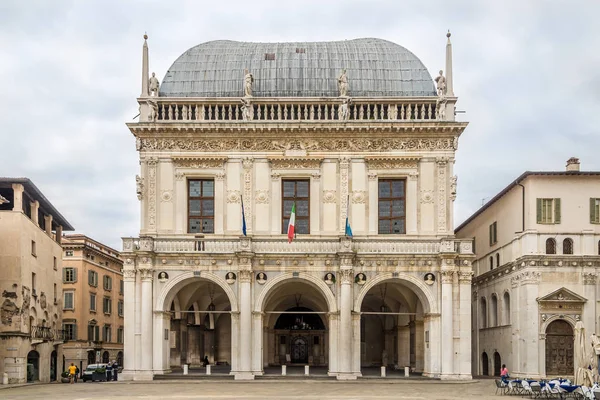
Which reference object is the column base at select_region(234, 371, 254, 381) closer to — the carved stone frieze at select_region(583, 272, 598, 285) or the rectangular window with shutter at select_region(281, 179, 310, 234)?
the rectangular window with shutter at select_region(281, 179, 310, 234)

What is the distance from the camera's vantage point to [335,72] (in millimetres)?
52812

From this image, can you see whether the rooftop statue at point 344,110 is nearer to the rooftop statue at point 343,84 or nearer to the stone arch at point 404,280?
the rooftop statue at point 343,84

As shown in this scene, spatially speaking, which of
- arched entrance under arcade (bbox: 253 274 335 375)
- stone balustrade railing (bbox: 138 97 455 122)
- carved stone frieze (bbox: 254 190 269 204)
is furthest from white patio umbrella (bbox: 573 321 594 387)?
arched entrance under arcade (bbox: 253 274 335 375)

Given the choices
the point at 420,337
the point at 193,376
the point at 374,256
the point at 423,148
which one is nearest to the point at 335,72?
the point at 423,148

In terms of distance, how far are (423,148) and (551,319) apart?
12880mm

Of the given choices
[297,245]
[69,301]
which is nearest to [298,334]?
[297,245]

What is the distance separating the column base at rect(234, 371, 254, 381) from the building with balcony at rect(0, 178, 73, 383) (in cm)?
1324

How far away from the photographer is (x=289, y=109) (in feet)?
167

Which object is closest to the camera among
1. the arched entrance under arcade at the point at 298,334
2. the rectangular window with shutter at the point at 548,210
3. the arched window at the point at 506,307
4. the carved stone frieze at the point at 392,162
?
the carved stone frieze at the point at 392,162

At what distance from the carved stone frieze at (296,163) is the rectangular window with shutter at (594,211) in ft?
55.9

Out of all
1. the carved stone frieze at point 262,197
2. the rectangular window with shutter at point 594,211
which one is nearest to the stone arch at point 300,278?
the carved stone frieze at point 262,197

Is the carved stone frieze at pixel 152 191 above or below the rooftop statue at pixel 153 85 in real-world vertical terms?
below

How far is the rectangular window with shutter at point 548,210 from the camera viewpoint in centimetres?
5147

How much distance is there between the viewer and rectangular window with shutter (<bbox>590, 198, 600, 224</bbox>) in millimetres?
51531
